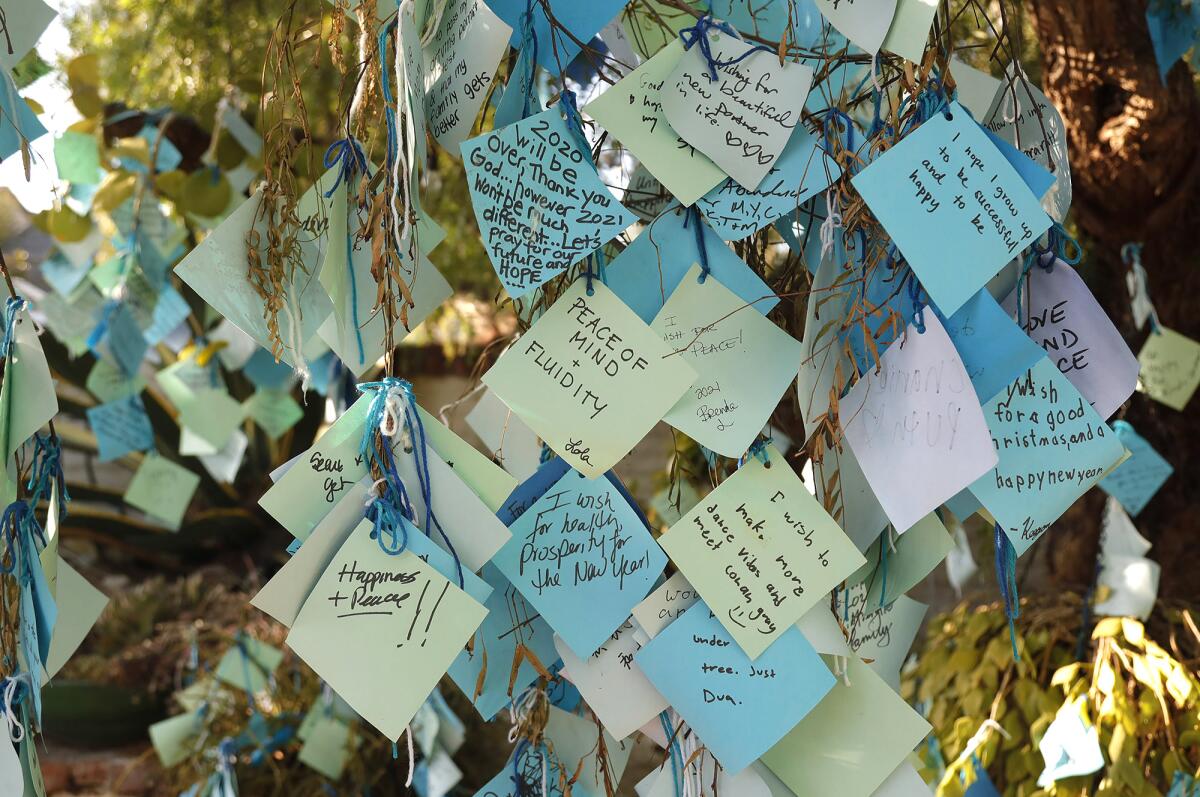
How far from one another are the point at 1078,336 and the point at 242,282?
48cm

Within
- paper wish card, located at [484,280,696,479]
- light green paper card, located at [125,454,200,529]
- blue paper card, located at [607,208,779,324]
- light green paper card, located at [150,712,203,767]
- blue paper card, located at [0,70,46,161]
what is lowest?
light green paper card, located at [150,712,203,767]

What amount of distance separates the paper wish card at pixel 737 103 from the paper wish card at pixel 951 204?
2.2 inches

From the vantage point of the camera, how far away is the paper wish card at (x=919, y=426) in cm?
56

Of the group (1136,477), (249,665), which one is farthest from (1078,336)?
(249,665)

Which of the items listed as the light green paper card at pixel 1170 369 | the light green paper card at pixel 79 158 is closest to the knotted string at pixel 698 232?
the light green paper card at pixel 1170 369

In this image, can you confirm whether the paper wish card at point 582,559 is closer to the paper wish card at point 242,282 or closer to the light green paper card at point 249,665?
the paper wish card at point 242,282

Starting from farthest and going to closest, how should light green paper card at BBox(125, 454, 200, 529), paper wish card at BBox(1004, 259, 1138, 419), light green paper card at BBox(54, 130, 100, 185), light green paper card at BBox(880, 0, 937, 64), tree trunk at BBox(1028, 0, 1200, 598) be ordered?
light green paper card at BBox(54, 130, 100, 185), light green paper card at BBox(125, 454, 200, 529), tree trunk at BBox(1028, 0, 1200, 598), paper wish card at BBox(1004, 259, 1138, 419), light green paper card at BBox(880, 0, 937, 64)

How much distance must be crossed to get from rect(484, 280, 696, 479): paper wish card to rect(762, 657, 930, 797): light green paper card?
194mm

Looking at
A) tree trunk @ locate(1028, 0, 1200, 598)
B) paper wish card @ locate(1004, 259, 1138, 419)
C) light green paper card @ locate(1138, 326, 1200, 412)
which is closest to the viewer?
paper wish card @ locate(1004, 259, 1138, 419)

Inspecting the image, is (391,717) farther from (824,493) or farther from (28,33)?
(28,33)

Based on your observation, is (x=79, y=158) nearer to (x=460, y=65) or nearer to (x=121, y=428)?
(x=121, y=428)

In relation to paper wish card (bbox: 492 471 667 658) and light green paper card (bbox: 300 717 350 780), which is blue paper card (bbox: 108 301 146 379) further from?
paper wish card (bbox: 492 471 667 658)

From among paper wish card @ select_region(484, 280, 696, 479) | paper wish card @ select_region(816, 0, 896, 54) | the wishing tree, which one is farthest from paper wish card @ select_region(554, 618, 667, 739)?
paper wish card @ select_region(816, 0, 896, 54)

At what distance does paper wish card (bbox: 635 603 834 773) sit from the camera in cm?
59
